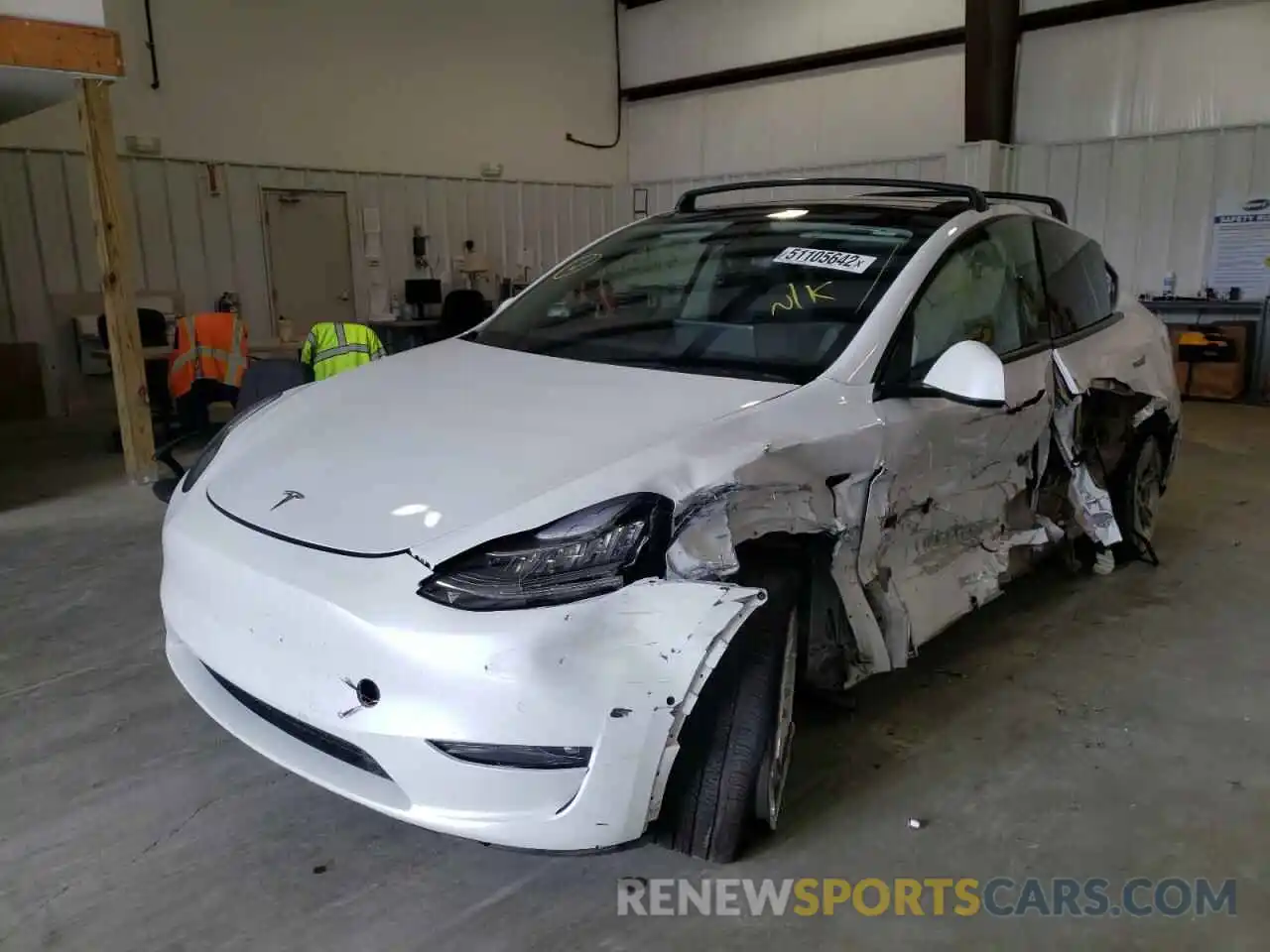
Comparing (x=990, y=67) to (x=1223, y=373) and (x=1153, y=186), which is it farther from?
(x=1223, y=373)

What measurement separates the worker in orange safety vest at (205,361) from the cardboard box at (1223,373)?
23.9 ft

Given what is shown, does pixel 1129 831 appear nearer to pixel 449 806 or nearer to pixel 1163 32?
pixel 449 806

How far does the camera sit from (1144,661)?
2.98 m

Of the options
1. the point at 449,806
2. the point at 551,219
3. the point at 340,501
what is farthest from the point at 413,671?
the point at 551,219

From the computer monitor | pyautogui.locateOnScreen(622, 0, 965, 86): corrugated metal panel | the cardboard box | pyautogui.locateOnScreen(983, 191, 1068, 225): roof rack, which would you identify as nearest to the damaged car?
pyautogui.locateOnScreen(983, 191, 1068, 225): roof rack

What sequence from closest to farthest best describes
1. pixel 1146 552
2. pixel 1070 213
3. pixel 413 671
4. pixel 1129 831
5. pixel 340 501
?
1. pixel 413 671
2. pixel 340 501
3. pixel 1129 831
4. pixel 1146 552
5. pixel 1070 213

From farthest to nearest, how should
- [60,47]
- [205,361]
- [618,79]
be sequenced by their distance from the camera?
1. [618,79]
2. [205,361]
3. [60,47]

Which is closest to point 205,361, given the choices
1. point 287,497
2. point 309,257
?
point 309,257

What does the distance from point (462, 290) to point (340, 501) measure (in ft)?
27.0

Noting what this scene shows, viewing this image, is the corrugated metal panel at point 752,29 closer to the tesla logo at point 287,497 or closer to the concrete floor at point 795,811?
the concrete floor at point 795,811

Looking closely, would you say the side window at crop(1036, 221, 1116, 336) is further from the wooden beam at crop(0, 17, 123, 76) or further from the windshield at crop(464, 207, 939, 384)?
the wooden beam at crop(0, 17, 123, 76)

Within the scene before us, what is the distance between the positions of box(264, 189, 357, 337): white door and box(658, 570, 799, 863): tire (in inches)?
339

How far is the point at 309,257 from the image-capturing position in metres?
9.54

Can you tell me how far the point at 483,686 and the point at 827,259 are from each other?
5.12 ft
